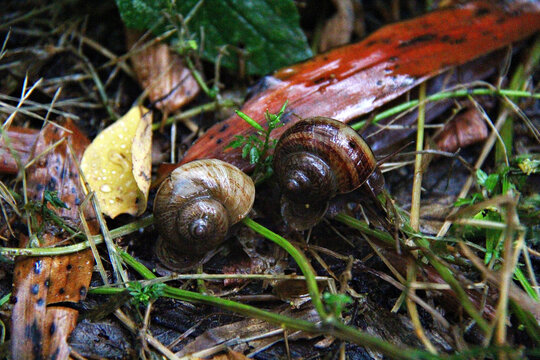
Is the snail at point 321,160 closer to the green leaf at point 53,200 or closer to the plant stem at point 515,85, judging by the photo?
the plant stem at point 515,85

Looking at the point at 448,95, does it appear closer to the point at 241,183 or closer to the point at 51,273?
the point at 241,183

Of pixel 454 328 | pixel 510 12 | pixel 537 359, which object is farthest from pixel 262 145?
pixel 510 12

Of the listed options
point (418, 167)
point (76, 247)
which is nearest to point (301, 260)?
point (418, 167)

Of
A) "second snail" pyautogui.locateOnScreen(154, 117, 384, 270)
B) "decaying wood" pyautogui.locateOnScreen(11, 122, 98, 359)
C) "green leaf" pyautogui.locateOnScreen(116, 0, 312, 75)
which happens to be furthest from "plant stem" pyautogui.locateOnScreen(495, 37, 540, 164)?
"decaying wood" pyautogui.locateOnScreen(11, 122, 98, 359)

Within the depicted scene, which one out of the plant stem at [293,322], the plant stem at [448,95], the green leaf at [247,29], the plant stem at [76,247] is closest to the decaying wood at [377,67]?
the plant stem at [448,95]

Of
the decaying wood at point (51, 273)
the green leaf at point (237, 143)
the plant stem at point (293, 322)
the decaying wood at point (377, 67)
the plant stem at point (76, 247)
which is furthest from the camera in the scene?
the decaying wood at point (377, 67)
